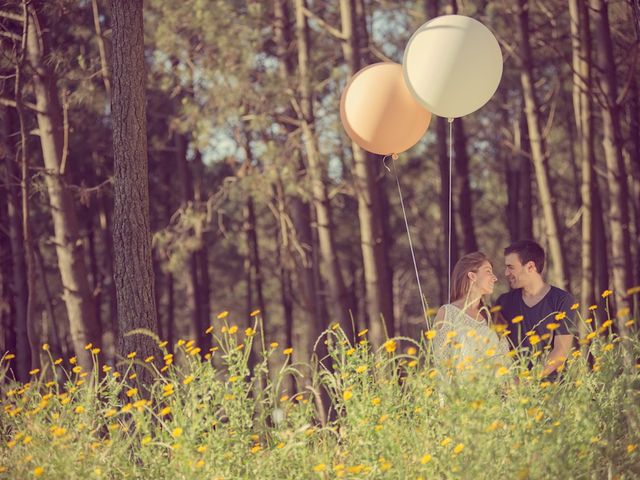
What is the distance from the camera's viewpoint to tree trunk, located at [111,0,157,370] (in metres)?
6.19

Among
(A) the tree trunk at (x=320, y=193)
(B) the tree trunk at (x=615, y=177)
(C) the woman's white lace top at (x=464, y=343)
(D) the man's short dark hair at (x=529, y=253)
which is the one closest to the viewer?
(C) the woman's white lace top at (x=464, y=343)

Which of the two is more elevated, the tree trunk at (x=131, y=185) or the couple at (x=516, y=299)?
the tree trunk at (x=131, y=185)

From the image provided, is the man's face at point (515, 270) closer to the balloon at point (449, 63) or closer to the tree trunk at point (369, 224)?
the balloon at point (449, 63)

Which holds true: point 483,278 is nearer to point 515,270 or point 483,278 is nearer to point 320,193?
point 515,270

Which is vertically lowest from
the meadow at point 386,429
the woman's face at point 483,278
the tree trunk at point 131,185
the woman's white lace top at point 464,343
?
the meadow at point 386,429

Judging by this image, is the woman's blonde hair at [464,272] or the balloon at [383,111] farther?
the balloon at [383,111]

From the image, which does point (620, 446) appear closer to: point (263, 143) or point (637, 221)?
point (263, 143)

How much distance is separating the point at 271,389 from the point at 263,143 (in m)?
11.3

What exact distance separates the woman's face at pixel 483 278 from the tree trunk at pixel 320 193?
20.4 feet

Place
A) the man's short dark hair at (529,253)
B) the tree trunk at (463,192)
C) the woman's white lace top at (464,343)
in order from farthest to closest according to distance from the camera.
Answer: the tree trunk at (463,192) → the man's short dark hair at (529,253) → the woman's white lace top at (464,343)

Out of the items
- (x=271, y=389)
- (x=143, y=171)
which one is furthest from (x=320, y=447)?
(x=143, y=171)

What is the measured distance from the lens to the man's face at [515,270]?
5895 mm

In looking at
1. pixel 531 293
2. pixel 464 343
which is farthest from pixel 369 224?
pixel 464 343

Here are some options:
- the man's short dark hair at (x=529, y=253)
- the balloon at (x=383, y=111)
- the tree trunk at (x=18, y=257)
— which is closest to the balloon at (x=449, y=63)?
the balloon at (x=383, y=111)
